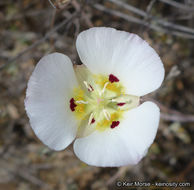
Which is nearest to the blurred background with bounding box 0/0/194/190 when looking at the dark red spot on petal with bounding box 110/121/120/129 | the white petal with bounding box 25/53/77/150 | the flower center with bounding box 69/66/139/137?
the flower center with bounding box 69/66/139/137

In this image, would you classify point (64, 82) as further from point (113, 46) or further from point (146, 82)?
point (146, 82)

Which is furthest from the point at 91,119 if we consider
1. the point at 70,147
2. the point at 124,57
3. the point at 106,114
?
the point at 70,147

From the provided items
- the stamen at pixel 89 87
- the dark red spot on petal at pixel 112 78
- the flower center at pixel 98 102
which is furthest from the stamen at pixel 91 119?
the dark red spot on petal at pixel 112 78

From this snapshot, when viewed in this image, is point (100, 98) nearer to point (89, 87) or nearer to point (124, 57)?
point (89, 87)

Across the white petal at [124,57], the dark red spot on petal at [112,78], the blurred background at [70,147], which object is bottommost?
the blurred background at [70,147]

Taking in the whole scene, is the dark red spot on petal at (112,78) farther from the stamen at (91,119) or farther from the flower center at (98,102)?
the stamen at (91,119)

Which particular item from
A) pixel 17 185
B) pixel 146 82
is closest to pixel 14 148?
pixel 17 185

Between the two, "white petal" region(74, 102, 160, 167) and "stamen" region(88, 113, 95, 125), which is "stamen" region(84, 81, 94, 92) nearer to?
"stamen" region(88, 113, 95, 125)
